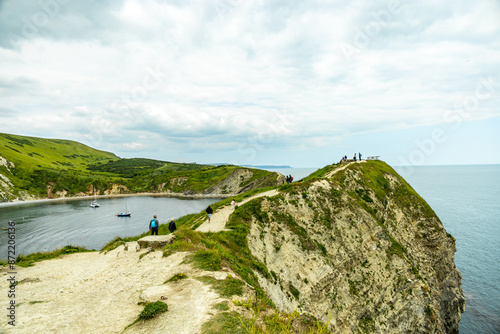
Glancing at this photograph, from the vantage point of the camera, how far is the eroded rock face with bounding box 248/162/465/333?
95.3 feet

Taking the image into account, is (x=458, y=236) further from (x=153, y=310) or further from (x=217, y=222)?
(x=153, y=310)

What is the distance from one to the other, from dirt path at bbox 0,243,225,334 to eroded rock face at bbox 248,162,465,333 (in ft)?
33.7

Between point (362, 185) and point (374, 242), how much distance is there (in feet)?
47.6

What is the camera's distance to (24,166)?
172m

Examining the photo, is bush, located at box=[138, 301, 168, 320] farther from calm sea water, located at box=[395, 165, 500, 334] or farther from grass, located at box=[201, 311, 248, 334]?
calm sea water, located at box=[395, 165, 500, 334]

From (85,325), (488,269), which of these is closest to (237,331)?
(85,325)

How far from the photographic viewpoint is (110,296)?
1452 cm

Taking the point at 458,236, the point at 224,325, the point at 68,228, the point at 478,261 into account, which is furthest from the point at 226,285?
the point at 458,236

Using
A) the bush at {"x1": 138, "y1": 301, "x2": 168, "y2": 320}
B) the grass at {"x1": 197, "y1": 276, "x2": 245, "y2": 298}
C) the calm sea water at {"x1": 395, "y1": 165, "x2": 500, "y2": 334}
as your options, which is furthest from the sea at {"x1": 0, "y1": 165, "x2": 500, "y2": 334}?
the bush at {"x1": 138, "y1": 301, "x2": 168, "y2": 320}

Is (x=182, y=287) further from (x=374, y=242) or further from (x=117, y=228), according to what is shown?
(x=117, y=228)

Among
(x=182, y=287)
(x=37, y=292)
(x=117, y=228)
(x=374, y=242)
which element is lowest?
(x=117, y=228)

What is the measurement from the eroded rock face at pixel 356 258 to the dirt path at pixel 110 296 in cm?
1027

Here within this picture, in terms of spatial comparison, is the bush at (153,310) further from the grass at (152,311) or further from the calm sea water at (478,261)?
the calm sea water at (478,261)

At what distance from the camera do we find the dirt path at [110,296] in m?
11.0
